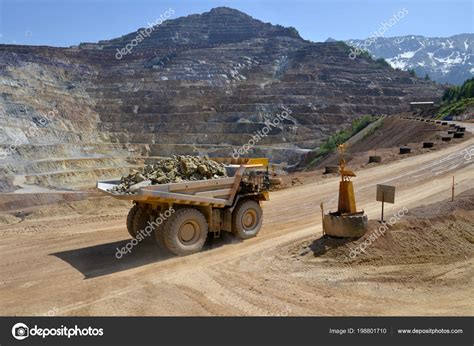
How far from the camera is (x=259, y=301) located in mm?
6941

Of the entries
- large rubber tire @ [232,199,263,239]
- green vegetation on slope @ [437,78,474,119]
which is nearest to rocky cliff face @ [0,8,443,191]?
green vegetation on slope @ [437,78,474,119]

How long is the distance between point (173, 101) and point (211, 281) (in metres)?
82.0

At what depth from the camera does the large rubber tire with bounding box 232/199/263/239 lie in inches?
408

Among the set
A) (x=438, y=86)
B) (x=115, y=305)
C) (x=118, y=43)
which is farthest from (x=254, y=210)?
(x=118, y=43)

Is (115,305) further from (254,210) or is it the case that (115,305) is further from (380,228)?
(380,228)

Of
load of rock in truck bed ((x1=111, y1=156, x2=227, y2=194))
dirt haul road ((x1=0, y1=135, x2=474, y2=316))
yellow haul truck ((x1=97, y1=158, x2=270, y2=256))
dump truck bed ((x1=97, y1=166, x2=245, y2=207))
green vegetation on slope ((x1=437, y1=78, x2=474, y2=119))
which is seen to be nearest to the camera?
dirt haul road ((x1=0, y1=135, x2=474, y2=316))

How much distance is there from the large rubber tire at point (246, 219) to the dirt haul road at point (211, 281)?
24 centimetres

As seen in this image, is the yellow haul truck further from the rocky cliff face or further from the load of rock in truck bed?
the rocky cliff face

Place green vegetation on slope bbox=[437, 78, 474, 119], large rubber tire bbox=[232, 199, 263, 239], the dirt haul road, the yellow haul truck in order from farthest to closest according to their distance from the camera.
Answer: green vegetation on slope bbox=[437, 78, 474, 119] < large rubber tire bbox=[232, 199, 263, 239] < the yellow haul truck < the dirt haul road

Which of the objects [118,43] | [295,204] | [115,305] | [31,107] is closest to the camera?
[115,305]

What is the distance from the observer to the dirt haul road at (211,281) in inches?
266

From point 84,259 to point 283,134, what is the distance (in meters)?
62.7

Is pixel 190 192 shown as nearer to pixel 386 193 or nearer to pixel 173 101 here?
pixel 386 193

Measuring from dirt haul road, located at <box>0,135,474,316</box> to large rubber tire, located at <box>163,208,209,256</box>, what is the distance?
242 millimetres
